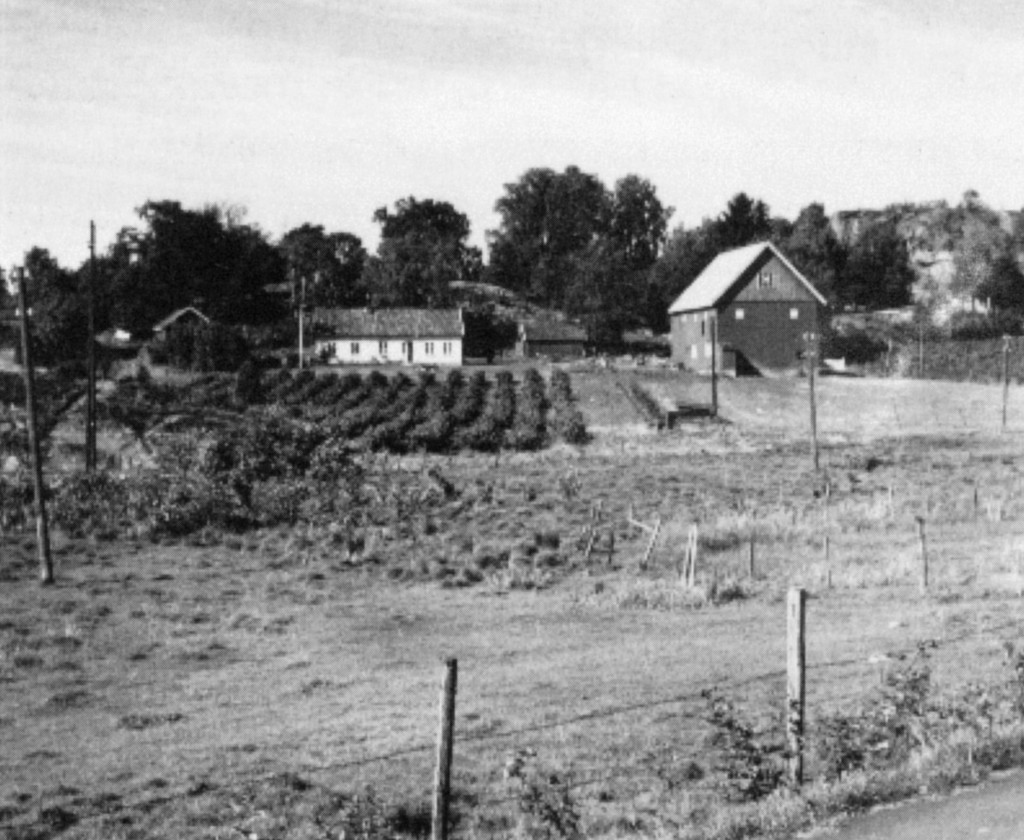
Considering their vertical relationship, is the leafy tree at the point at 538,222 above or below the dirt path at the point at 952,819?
above

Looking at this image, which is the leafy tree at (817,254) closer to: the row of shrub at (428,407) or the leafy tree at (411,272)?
the leafy tree at (411,272)

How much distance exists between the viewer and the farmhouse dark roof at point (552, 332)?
321 ft

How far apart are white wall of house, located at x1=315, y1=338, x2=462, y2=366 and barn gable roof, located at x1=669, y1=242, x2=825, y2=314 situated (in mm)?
18349

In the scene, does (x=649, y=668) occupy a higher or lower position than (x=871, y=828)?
lower

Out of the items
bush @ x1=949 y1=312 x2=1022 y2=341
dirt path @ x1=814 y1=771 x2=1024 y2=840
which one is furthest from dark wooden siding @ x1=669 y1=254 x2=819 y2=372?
dirt path @ x1=814 y1=771 x2=1024 y2=840

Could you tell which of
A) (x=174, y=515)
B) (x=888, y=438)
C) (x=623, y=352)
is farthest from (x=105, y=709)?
(x=623, y=352)

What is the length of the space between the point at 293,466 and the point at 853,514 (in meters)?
21.3

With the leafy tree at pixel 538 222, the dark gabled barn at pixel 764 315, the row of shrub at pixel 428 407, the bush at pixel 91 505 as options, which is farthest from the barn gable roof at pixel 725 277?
the leafy tree at pixel 538 222

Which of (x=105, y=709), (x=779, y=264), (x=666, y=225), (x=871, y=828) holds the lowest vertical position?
(x=105, y=709)

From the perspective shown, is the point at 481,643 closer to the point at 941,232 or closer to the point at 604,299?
the point at 604,299

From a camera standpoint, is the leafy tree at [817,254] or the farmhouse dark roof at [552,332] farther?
the leafy tree at [817,254]

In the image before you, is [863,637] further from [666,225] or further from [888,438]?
[666,225]

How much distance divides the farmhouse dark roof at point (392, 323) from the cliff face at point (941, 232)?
183ft

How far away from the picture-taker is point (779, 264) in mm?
77000
